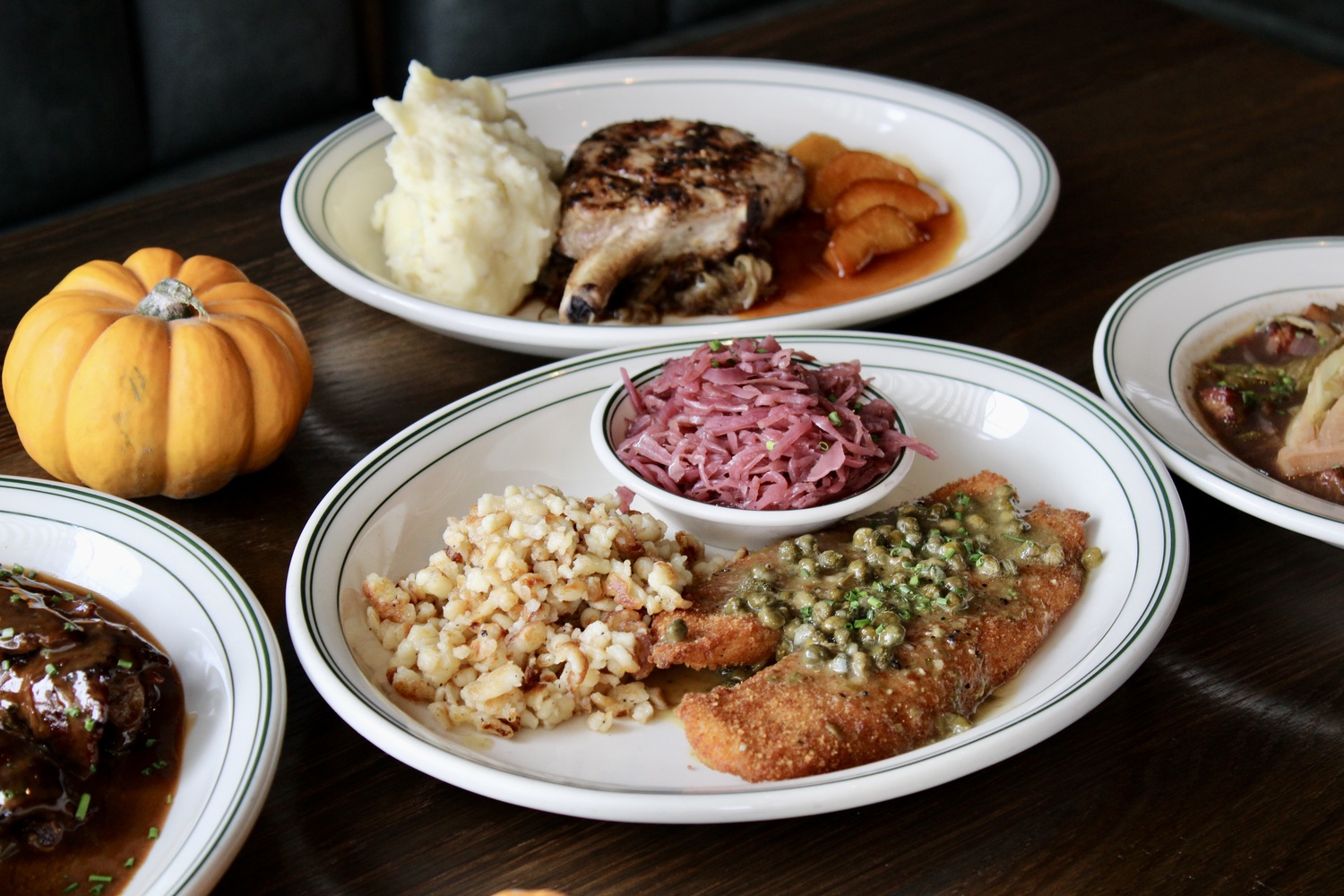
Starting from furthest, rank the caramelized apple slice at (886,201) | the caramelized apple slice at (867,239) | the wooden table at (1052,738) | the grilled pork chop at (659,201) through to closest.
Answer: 1. the caramelized apple slice at (886,201)
2. the caramelized apple slice at (867,239)
3. the grilled pork chop at (659,201)
4. the wooden table at (1052,738)

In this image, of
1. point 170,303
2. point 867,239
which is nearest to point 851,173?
point 867,239

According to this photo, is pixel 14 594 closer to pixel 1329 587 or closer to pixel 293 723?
pixel 293 723

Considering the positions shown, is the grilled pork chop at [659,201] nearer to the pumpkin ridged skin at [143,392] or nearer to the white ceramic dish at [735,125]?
the white ceramic dish at [735,125]

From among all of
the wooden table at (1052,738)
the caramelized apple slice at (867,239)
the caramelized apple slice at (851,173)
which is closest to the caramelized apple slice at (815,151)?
the caramelized apple slice at (851,173)

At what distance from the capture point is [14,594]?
1.77 m

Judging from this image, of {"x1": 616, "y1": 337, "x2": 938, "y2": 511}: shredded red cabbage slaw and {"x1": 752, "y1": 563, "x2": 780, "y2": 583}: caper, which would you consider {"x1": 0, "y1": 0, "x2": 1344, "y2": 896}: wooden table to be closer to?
{"x1": 752, "y1": 563, "x2": 780, "y2": 583}: caper

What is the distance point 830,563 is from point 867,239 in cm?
159

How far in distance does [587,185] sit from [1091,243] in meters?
1.43

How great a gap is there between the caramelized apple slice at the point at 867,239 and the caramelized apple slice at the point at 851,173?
21cm

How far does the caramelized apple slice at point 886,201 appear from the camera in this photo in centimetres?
343

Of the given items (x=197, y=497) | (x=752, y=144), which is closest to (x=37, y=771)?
(x=197, y=497)

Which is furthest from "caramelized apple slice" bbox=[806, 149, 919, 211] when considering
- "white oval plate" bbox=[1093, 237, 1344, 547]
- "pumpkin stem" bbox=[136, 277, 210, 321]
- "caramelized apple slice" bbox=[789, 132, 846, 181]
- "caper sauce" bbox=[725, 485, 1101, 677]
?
"pumpkin stem" bbox=[136, 277, 210, 321]

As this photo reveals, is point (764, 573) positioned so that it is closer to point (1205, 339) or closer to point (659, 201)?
point (1205, 339)

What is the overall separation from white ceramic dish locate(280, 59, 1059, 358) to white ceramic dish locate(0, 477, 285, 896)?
88cm
